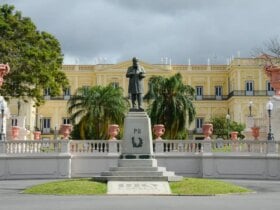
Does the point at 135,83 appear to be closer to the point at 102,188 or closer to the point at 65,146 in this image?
the point at 102,188

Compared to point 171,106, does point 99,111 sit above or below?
below

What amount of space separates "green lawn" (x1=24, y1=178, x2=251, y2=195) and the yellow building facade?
210ft

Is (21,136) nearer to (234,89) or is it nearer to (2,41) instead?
(2,41)

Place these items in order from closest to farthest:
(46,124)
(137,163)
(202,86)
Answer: (137,163), (46,124), (202,86)

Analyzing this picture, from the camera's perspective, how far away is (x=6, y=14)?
41188 millimetres

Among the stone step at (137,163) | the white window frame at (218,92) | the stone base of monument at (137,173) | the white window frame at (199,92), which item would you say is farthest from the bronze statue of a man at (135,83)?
the white window frame at (218,92)

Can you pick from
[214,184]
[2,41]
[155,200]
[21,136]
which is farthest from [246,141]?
[2,41]

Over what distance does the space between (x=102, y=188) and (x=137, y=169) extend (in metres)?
2.70

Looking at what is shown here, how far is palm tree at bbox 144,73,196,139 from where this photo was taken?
48062 millimetres

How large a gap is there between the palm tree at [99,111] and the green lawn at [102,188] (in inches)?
1146

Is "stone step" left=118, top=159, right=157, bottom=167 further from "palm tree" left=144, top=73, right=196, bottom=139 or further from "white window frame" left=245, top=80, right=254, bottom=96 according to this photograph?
"white window frame" left=245, top=80, right=254, bottom=96

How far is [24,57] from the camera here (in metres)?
39.8

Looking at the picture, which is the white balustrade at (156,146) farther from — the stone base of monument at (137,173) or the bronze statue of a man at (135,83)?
the stone base of monument at (137,173)

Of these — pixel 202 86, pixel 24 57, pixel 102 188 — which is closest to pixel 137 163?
pixel 102 188
